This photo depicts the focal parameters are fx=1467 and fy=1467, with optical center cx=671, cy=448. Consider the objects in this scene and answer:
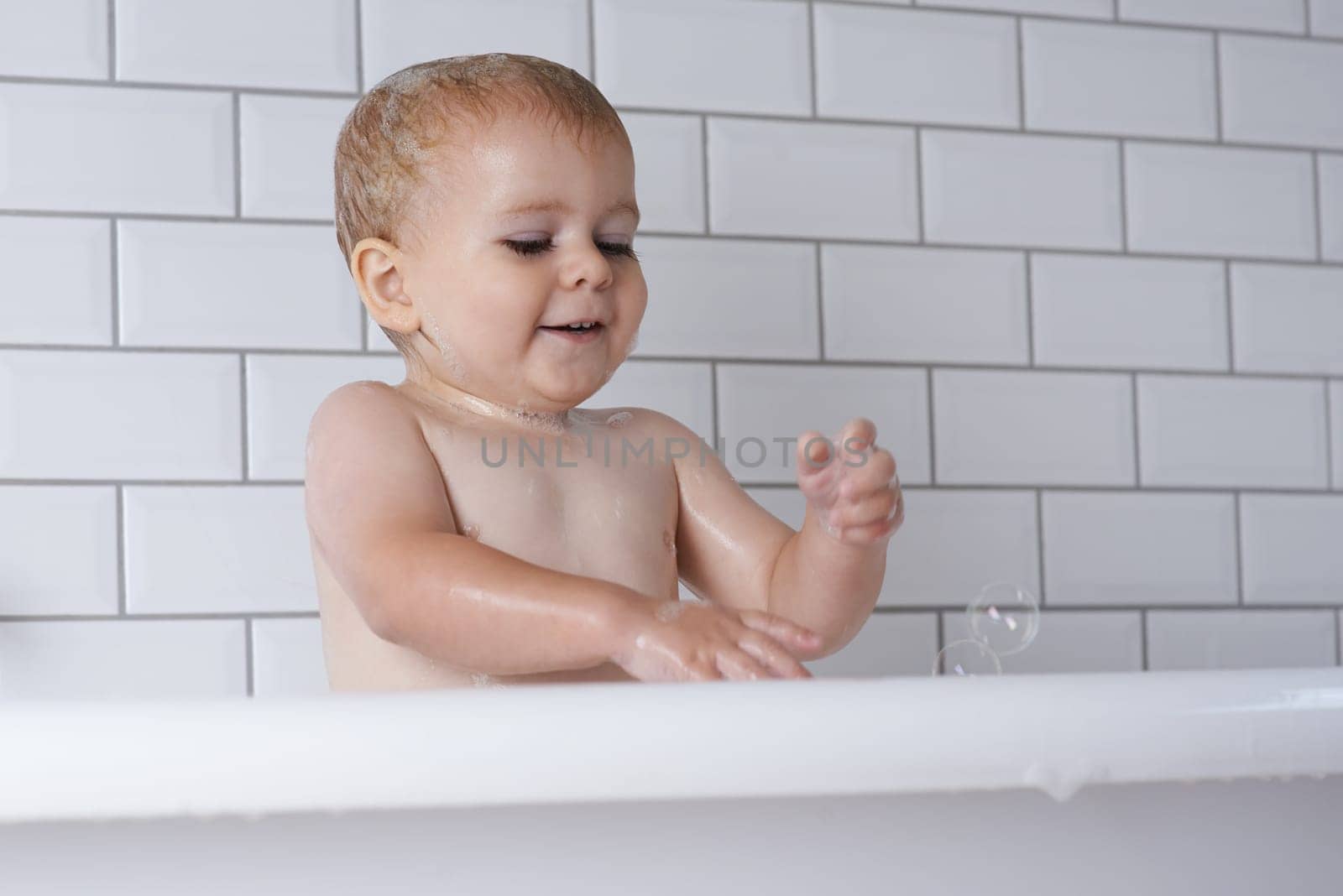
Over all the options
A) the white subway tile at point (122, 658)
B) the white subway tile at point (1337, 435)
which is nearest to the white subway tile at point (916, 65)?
the white subway tile at point (1337, 435)

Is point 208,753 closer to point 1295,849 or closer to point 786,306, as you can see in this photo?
point 1295,849

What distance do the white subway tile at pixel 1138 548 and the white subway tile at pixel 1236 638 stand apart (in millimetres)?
23

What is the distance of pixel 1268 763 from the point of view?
653mm

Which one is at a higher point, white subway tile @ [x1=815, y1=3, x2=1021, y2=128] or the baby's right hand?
Result: white subway tile @ [x1=815, y1=3, x2=1021, y2=128]

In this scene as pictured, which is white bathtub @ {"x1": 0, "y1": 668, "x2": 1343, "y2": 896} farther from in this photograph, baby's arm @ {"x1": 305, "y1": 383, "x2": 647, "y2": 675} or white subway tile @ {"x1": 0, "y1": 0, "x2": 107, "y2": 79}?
white subway tile @ {"x1": 0, "y1": 0, "x2": 107, "y2": 79}

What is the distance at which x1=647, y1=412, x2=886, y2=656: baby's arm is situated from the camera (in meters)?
1.09

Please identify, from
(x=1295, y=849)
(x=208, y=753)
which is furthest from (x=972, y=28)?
(x=208, y=753)

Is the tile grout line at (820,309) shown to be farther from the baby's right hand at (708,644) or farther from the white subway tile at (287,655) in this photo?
the baby's right hand at (708,644)

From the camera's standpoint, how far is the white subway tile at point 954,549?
1.63 m

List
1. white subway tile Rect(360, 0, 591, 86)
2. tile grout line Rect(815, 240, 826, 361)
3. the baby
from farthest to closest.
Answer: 1. tile grout line Rect(815, 240, 826, 361)
2. white subway tile Rect(360, 0, 591, 86)
3. the baby

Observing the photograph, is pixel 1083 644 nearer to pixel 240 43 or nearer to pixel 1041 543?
pixel 1041 543

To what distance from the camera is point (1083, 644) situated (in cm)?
168

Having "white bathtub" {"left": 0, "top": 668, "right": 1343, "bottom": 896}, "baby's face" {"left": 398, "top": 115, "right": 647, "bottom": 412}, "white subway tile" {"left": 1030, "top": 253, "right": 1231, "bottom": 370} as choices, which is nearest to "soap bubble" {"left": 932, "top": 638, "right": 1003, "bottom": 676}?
"white subway tile" {"left": 1030, "top": 253, "right": 1231, "bottom": 370}

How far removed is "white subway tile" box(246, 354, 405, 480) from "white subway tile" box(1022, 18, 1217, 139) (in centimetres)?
87
